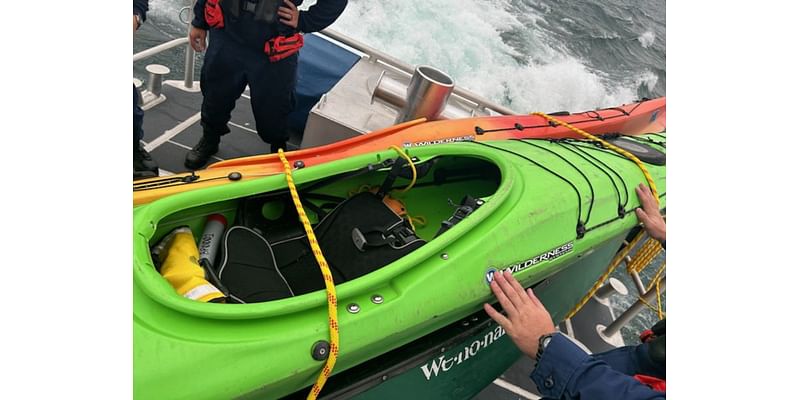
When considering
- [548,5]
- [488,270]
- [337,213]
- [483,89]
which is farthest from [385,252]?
[548,5]

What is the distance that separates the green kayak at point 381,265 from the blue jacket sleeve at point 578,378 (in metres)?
0.33

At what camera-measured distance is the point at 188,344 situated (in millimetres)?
1209

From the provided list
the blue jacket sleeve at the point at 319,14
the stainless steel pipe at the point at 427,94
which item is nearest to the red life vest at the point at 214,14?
the blue jacket sleeve at the point at 319,14

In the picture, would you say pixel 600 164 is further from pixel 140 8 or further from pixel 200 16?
pixel 140 8

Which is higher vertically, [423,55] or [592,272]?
[592,272]

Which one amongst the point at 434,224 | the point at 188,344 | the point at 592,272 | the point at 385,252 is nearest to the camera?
the point at 188,344

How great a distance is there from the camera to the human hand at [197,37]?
276cm

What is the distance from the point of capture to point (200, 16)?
269 centimetres

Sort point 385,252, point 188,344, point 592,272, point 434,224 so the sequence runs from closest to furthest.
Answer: point 188,344 → point 385,252 → point 434,224 → point 592,272

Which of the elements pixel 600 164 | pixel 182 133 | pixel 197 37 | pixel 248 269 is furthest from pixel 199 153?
pixel 600 164

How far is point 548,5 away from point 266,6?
29.2ft

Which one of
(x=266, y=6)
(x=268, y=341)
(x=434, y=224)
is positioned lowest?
(x=434, y=224)

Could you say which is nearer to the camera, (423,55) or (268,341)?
(268,341)

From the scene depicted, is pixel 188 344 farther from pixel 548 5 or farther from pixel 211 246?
pixel 548 5
